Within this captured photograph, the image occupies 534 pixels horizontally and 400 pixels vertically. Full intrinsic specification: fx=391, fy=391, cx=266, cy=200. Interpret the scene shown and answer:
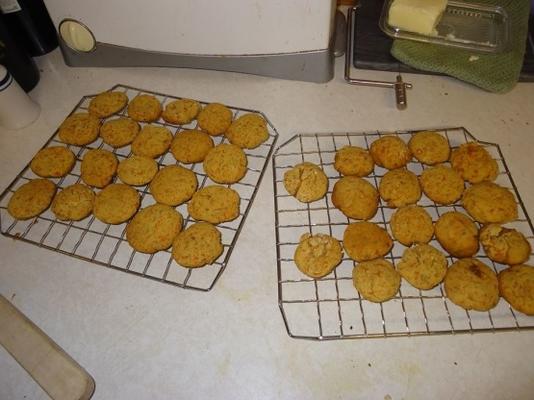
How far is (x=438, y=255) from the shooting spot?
0.77 metres

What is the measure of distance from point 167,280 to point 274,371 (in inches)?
10.8

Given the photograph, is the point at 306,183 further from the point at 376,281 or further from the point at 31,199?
the point at 31,199

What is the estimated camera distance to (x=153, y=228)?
0.81 m

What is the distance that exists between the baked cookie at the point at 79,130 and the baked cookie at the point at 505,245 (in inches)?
36.6

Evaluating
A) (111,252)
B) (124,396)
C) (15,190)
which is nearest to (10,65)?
(15,190)

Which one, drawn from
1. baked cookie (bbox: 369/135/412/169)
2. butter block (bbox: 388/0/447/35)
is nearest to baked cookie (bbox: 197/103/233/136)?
baked cookie (bbox: 369/135/412/169)

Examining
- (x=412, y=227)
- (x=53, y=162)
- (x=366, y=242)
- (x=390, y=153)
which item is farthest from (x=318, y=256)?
(x=53, y=162)

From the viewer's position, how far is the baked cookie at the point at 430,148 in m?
0.90

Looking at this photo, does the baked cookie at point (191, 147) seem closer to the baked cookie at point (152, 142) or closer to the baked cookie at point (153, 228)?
the baked cookie at point (152, 142)

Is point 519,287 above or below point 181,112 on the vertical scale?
below

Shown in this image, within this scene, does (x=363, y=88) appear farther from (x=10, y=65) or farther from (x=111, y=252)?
(x=10, y=65)

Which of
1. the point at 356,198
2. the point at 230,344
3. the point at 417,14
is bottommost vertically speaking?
the point at 230,344

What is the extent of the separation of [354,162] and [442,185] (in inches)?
7.7

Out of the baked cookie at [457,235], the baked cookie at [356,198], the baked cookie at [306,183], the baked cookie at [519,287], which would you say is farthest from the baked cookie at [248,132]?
the baked cookie at [519,287]
